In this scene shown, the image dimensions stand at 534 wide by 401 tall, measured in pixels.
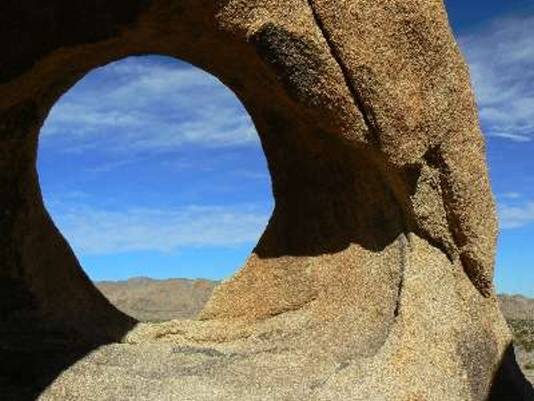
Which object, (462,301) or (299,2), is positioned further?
(462,301)

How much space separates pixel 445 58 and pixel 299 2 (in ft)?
5.09

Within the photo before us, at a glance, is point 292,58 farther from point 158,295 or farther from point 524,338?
point 158,295

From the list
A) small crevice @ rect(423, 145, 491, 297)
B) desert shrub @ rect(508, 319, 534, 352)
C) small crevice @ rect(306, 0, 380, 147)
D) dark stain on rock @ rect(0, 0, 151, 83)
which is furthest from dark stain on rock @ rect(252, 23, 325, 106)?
desert shrub @ rect(508, 319, 534, 352)

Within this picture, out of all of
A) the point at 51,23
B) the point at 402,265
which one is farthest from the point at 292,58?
the point at 402,265

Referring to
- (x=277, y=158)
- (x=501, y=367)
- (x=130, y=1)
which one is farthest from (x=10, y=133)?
(x=501, y=367)

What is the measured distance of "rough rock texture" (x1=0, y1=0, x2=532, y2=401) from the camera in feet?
20.3

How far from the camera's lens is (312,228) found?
26.2 feet

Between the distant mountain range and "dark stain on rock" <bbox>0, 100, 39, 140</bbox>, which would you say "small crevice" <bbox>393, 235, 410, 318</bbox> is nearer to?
"dark stain on rock" <bbox>0, 100, 39, 140</bbox>

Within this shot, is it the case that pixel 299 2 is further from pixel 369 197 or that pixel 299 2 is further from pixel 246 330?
pixel 246 330

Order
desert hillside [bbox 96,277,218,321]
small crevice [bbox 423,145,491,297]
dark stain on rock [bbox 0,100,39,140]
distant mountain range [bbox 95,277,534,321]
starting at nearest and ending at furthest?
small crevice [bbox 423,145,491,297] → dark stain on rock [bbox 0,100,39,140] → desert hillside [bbox 96,277,218,321] → distant mountain range [bbox 95,277,534,321]

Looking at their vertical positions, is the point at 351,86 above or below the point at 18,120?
above

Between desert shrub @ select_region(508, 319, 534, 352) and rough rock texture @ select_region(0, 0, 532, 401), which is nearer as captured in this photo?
rough rock texture @ select_region(0, 0, 532, 401)

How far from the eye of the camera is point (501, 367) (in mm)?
7195

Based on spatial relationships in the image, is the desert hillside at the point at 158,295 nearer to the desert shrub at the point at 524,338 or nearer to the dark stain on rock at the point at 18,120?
the desert shrub at the point at 524,338
